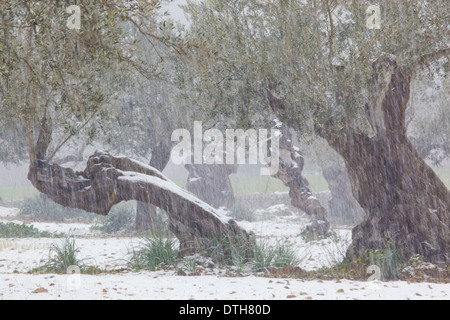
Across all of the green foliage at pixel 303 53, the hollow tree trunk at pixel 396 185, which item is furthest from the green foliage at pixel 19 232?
the hollow tree trunk at pixel 396 185

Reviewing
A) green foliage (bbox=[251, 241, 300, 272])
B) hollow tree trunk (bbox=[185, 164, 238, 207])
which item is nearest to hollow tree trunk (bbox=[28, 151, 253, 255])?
green foliage (bbox=[251, 241, 300, 272])

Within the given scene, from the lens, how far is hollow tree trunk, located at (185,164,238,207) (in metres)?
31.3

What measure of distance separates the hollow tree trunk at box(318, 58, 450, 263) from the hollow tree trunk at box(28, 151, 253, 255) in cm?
305

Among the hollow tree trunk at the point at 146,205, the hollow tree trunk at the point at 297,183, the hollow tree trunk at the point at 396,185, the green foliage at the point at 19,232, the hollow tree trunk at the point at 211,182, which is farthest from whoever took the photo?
the hollow tree trunk at the point at 211,182

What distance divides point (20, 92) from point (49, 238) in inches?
422

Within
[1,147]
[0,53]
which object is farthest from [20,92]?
[1,147]

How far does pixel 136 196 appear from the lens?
1088cm

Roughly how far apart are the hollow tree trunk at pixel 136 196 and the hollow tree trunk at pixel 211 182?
19867mm

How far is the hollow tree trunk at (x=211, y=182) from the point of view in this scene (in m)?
31.3

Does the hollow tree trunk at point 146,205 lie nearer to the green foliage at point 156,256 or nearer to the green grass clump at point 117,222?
the green grass clump at point 117,222

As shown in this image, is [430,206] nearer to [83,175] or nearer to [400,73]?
[400,73]

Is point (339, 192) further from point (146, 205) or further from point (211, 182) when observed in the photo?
point (146, 205)

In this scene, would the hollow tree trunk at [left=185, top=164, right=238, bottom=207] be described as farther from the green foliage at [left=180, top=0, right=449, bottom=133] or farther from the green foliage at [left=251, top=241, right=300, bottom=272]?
the green foliage at [left=251, top=241, right=300, bottom=272]
